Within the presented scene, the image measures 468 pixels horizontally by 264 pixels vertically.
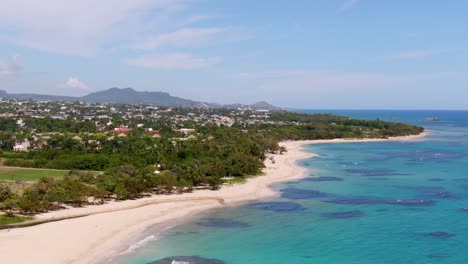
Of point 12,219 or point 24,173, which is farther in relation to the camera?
point 24,173

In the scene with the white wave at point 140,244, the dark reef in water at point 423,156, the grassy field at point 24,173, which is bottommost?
the white wave at point 140,244

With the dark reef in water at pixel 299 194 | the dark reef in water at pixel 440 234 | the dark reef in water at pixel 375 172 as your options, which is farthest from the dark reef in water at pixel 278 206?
the dark reef in water at pixel 375 172

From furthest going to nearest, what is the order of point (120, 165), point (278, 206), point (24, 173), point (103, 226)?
1. point (24, 173)
2. point (120, 165)
3. point (278, 206)
4. point (103, 226)

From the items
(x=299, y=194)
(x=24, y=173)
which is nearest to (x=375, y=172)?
(x=299, y=194)

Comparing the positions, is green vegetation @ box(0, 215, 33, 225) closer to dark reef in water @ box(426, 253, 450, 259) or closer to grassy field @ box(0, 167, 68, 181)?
grassy field @ box(0, 167, 68, 181)

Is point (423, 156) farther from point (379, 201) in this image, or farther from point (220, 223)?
point (220, 223)

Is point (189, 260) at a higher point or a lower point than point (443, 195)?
lower

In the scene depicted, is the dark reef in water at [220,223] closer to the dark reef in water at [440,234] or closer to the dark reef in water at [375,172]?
the dark reef in water at [440,234]
